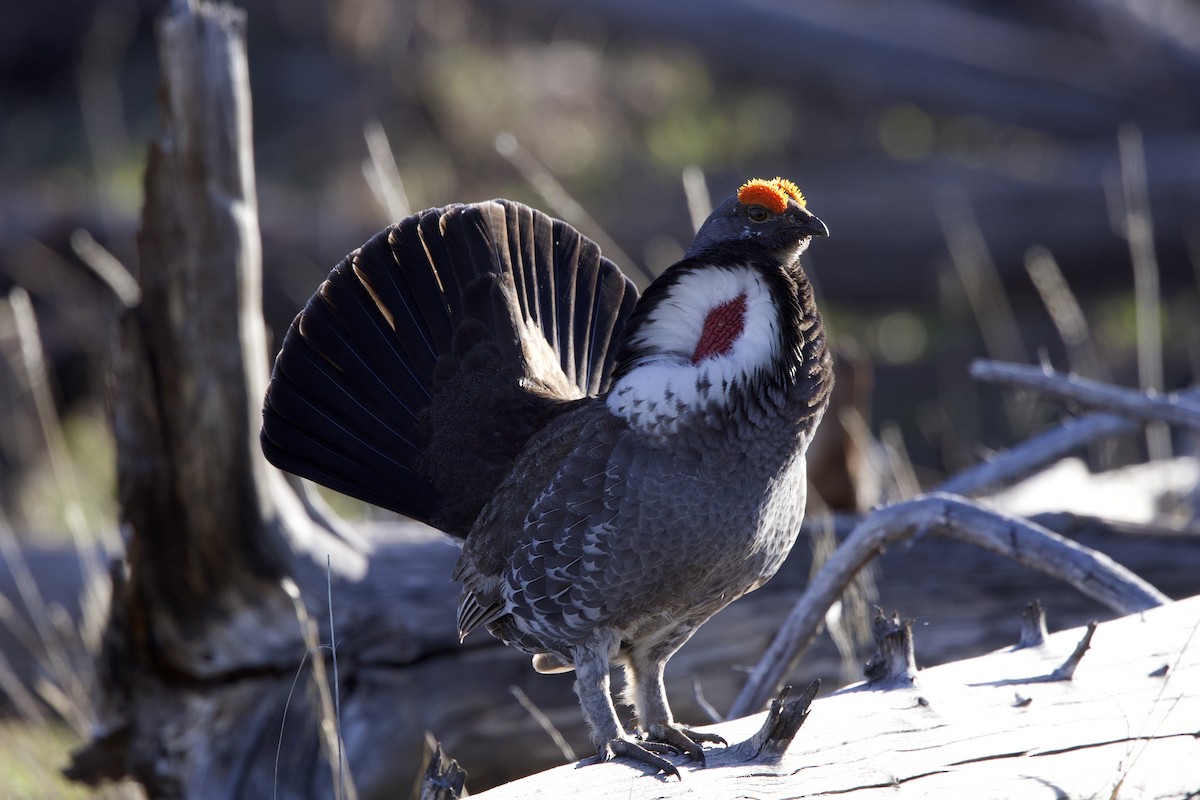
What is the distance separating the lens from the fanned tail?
136 inches

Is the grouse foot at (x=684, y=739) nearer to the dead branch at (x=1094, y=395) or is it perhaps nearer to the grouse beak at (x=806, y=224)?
the grouse beak at (x=806, y=224)

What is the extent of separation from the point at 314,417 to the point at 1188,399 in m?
2.67

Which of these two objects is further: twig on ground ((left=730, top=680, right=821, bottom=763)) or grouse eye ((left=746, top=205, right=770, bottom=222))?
grouse eye ((left=746, top=205, right=770, bottom=222))

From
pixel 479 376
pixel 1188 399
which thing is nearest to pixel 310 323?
pixel 479 376

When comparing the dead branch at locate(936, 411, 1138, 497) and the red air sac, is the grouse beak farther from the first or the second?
the dead branch at locate(936, 411, 1138, 497)

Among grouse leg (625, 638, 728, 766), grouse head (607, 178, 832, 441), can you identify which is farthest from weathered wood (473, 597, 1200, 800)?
grouse head (607, 178, 832, 441)

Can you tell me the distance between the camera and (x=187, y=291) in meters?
3.73

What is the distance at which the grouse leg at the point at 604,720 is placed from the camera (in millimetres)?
2787

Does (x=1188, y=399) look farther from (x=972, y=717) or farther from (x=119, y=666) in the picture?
(x=119, y=666)

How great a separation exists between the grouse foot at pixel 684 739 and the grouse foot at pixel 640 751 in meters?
0.01

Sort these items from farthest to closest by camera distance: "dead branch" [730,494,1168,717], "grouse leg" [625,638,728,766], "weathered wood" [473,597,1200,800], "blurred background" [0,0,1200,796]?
"blurred background" [0,0,1200,796] → "dead branch" [730,494,1168,717] → "grouse leg" [625,638,728,766] → "weathered wood" [473,597,1200,800]

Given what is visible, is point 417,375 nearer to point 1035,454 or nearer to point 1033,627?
point 1033,627

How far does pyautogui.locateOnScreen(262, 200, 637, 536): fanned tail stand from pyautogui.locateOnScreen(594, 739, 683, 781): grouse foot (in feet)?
2.88

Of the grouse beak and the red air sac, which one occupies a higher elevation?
the grouse beak
